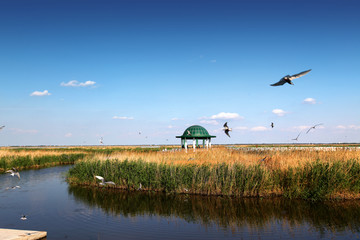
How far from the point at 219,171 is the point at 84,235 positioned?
7.64 meters

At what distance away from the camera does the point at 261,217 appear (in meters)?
10.1

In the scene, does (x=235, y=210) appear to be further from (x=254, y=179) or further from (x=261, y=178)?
(x=261, y=178)

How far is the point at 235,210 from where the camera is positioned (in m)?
11.2

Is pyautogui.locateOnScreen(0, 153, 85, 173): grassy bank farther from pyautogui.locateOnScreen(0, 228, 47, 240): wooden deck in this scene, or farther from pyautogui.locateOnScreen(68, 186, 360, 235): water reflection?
pyautogui.locateOnScreen(0, 228, 47, 240): wooden deck

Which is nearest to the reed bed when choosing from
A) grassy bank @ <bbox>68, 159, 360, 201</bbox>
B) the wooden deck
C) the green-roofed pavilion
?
grassy bank @ <bbox>68, 159, 360, 201</bbox>

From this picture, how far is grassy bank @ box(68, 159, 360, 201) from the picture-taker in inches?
496

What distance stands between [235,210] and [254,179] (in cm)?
269

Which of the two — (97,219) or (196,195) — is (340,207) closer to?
(196,195)

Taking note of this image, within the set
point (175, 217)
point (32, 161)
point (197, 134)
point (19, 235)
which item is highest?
point (197, 134)

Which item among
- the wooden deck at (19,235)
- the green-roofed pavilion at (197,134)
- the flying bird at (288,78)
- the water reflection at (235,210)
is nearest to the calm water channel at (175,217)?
the water reflection at (235,210)

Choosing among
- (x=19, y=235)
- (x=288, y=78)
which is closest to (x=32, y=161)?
(x=19, y=235)

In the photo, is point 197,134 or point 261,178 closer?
point 261,178

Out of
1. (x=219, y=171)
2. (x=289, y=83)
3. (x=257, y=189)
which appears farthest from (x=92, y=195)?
(x=289, y=83)

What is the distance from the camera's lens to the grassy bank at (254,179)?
496 inches
